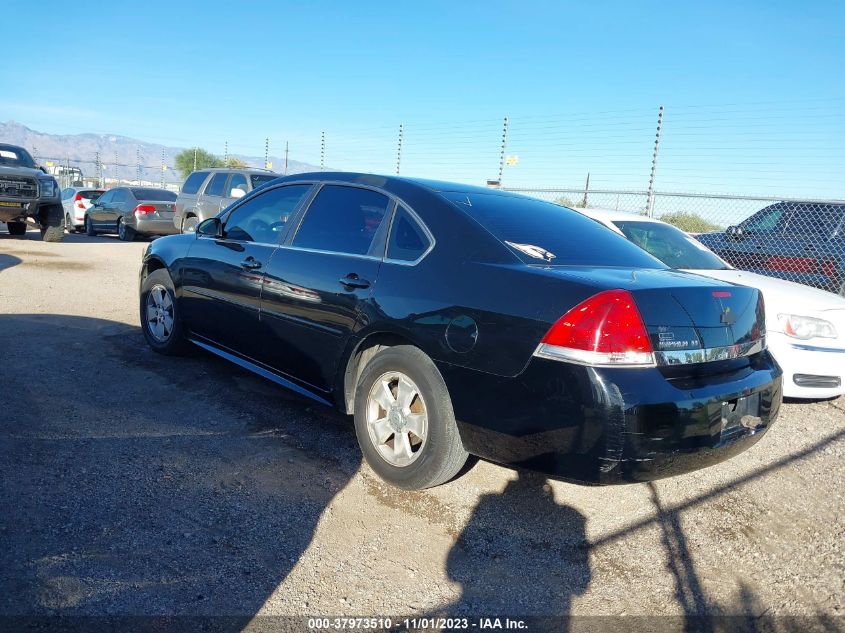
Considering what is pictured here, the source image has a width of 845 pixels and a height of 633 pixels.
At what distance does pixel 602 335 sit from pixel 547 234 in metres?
1.07

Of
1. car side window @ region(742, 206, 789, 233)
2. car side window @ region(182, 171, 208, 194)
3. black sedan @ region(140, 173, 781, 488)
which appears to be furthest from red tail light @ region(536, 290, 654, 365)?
car side window @ region(182, 171, 208, 194)

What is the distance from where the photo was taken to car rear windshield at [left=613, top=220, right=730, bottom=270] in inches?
246

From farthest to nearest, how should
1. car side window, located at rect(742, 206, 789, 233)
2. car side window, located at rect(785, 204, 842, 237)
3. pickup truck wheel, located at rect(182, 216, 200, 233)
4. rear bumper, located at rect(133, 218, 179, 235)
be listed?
rear bumper, located at rect(133, 218, 179, 235) < pickup truck wheel, located at rect(182, 216, 200, 233) < car side window, located at rect(742, 206, 789, 233) < car side window, located at rect(785, 204, 842, 237)

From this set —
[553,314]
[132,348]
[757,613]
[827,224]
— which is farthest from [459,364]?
[827,224]

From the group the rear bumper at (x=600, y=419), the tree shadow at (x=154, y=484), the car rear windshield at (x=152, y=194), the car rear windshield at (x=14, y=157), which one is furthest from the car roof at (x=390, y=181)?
the car rear windshield at (x=152, y=194)

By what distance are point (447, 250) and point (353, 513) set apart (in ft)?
4.45

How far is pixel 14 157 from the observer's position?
1438 centimetres

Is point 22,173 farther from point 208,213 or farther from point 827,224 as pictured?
point 827,224

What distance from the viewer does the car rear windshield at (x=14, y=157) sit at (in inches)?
558

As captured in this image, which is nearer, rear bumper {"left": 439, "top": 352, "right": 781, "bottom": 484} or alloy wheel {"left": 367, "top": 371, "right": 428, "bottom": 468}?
rear bumper {"left": 439, "top": 352, "right": 781, "bottom": 484}

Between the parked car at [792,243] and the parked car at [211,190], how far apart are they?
7.84 metres

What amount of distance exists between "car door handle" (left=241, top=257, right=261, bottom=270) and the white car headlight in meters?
3.95

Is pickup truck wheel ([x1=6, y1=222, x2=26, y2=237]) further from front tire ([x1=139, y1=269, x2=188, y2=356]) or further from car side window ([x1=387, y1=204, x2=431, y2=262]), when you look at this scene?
car side window ([x1=387, y1=204, x2=431, y2=262])

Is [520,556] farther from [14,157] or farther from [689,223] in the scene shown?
[14,157]
